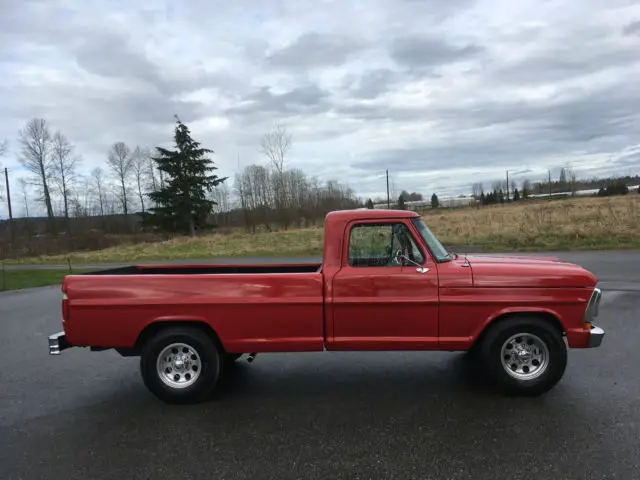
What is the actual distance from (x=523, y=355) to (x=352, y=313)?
171 centimetres

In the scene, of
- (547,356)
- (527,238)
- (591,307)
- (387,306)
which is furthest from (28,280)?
(527,238)

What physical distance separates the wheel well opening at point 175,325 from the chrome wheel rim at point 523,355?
111 inches

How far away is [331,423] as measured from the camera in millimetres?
4352

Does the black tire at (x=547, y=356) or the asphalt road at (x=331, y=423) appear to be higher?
the black tire at (x=547, y=356)

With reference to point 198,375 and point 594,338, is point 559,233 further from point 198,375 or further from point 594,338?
point 198,375

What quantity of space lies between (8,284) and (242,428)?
16145 mm

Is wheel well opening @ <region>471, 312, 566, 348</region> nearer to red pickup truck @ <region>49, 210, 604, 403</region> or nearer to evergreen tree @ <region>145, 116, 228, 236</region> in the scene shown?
red pickup truck @ <region>49, 210, 604, 403</region>

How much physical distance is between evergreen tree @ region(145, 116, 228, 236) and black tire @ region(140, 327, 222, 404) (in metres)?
48.7

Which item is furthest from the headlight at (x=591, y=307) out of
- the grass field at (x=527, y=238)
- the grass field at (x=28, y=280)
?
the grass field at (x=28, y=280)

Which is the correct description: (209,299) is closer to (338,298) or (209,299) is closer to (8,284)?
(338,298)

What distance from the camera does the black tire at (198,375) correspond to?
4.92 metres

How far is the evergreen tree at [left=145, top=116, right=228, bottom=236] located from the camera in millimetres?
52656

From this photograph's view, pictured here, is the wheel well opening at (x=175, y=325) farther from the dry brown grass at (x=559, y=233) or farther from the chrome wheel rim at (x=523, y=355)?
the dry brown grass at (x=559, y=233)

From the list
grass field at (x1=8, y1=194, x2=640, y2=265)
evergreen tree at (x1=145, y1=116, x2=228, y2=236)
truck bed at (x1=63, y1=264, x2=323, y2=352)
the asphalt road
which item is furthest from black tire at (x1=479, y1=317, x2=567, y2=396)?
evergreen tree at (x1=145, y1=116, x2=228, y2=236)
